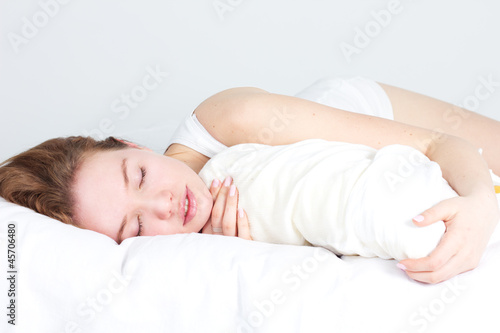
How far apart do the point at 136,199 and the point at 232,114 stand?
1.27 ft

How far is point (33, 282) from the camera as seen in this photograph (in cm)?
128

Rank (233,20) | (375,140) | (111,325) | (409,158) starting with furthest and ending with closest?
1. (233,20)
2. (375,140)
3. (409,158)
4. (111,325)

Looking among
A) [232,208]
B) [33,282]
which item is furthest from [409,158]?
[33,282]

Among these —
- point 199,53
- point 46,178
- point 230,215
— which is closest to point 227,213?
point 230,215

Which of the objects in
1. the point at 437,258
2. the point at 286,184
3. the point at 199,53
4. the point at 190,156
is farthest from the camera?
the point at 199,53

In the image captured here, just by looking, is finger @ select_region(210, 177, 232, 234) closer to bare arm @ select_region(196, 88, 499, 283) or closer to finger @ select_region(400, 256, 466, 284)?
bare arm @ select_region(196, 88, 499, 283)

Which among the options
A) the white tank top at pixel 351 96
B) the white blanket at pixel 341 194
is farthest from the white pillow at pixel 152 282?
the white tank top at pixel 351 96

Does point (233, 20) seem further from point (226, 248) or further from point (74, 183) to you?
point (226, 248)

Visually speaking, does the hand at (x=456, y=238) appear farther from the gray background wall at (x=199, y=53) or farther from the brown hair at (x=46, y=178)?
the gray background wall at (x=199, y=53)

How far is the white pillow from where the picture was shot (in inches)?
47.2

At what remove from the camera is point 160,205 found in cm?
150

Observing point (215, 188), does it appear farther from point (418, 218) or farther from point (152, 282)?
point (418, 218)

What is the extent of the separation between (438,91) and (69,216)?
2.18 m

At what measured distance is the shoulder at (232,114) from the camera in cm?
169
